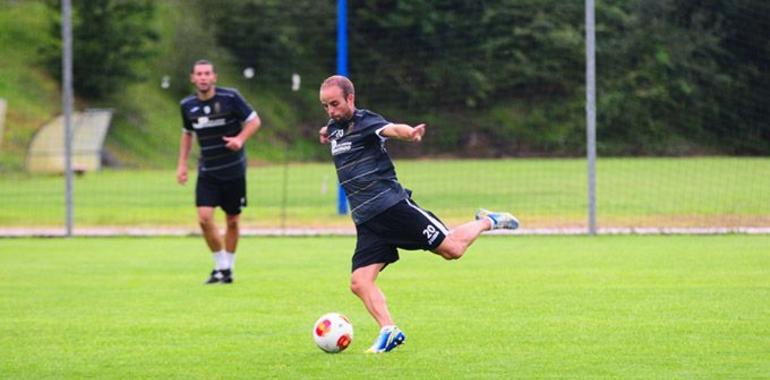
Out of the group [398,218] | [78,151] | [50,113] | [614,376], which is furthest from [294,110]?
[614,376]

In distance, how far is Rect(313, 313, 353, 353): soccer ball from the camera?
8.57 metres

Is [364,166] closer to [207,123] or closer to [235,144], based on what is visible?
[235,144]

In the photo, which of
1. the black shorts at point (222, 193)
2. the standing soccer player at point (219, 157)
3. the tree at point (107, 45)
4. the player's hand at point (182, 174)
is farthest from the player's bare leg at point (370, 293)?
the tree at point (107, 45)

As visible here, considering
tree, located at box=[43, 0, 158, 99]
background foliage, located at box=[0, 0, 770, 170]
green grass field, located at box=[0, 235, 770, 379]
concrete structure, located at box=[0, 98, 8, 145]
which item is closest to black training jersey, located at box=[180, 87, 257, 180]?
green grass field, located at box=[0, 235, 770, 379]

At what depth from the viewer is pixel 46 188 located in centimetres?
3002

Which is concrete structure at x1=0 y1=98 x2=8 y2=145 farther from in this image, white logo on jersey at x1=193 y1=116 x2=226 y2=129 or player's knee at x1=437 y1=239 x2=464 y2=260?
player's knee at x1=437 y1=239 x2=464 y2=260

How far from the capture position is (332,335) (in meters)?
Result: 8.55

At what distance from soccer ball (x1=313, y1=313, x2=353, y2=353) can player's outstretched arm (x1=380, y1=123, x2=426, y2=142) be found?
1.22 metres

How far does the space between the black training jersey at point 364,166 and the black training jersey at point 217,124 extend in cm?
464

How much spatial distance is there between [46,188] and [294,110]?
20.9 ft

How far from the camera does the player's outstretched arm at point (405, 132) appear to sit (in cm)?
819

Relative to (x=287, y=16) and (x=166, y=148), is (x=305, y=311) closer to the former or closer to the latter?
(x=287, y=16)

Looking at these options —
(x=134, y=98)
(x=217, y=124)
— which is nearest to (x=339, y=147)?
(x=217, y=124)

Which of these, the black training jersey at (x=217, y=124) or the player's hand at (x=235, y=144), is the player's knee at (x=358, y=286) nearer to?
the player's hand at (x=235, y=144)
